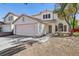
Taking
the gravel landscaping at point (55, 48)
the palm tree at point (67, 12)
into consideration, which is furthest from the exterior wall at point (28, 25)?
the palm tree at point (67, 12)

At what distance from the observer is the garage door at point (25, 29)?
171 inches

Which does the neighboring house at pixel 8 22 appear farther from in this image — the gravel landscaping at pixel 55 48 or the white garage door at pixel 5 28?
the gravel landscaping at pixel 55 48

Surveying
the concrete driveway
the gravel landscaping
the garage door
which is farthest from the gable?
the gravel landscaping

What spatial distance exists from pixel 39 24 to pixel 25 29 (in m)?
0.46

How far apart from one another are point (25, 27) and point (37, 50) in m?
0.82

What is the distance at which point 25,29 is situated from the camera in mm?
4469

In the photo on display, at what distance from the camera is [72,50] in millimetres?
4008

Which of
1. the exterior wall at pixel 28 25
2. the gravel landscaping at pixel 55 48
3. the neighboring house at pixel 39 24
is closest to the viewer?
the gravel landscaping at pixel 55 48

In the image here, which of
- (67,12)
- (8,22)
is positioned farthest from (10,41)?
(67,12)

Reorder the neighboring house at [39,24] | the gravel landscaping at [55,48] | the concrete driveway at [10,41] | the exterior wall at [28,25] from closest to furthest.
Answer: the gravel landscaping at [55,48], the concrete driveway at [10,41], the neighboring house at [39,24], the exterior wall at [28,25]

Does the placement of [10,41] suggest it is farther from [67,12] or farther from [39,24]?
[67,12]

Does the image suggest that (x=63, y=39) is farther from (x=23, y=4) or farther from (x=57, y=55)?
(x=23, y=4)

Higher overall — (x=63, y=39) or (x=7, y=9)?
(x=7, y=9)

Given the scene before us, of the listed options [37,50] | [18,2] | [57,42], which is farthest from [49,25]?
[18,2]
